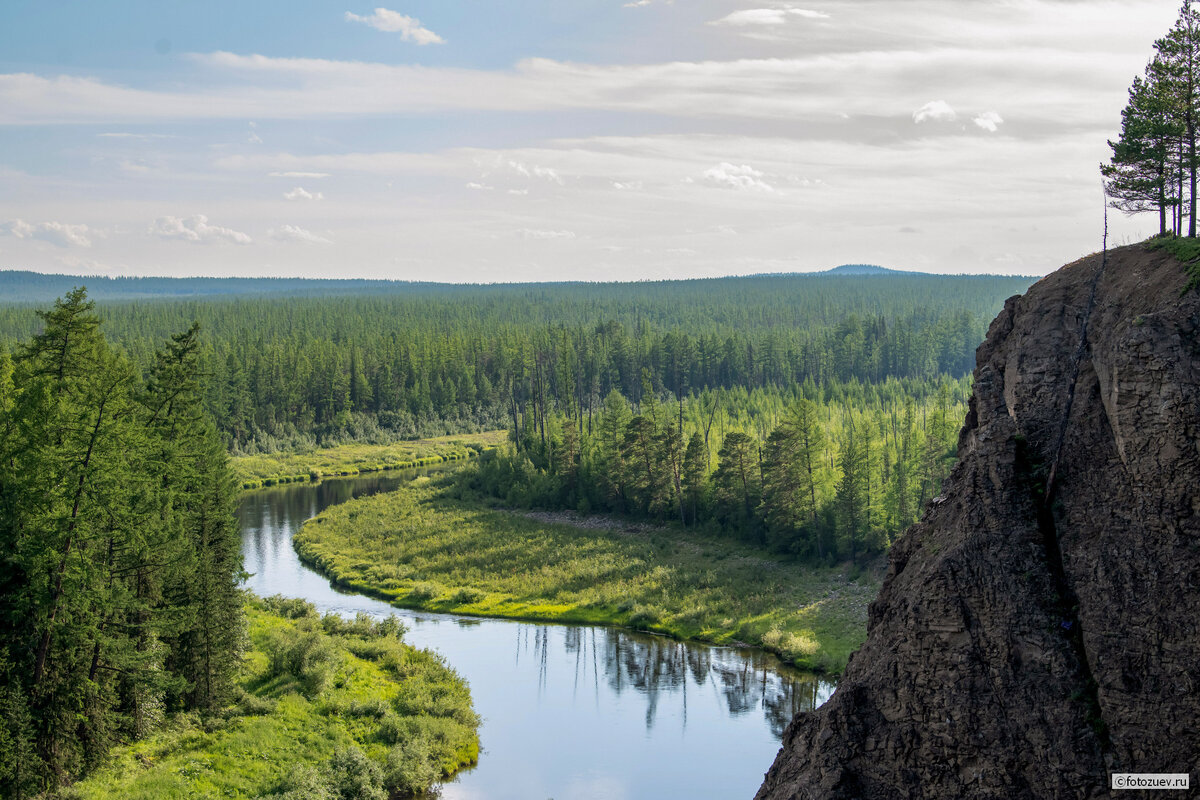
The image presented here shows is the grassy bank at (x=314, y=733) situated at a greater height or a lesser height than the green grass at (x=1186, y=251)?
lesser

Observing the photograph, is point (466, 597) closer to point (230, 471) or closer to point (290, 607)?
point (290, 607)

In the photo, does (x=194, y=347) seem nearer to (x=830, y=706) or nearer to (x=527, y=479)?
(x=830, y=706)

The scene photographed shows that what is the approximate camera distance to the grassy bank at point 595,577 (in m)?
47.9

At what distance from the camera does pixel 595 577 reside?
5772cm

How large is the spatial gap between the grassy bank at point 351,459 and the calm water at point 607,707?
5015cm

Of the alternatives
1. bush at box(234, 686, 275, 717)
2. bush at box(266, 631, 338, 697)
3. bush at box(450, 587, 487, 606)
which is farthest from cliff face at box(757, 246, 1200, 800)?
bush at box(450, 587, 487, 606)

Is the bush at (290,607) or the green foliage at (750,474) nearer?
the bush at (290,607)

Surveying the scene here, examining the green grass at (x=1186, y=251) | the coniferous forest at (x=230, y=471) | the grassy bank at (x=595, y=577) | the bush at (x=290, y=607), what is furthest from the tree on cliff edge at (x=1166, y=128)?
the bush at (x=290, y=607)

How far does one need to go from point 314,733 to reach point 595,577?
26221mm

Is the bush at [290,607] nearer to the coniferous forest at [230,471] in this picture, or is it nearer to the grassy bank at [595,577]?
the coniferous forest at [230,471]

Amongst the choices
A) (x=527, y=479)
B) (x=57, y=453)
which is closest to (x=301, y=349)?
(x=527, y=479)

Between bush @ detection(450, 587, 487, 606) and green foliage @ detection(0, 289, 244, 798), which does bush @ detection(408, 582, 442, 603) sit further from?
green foliage @ detection(0, 289, 244, 798)

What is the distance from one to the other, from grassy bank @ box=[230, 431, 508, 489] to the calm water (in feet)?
165

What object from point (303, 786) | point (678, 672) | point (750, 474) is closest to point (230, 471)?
point (303, 786)
